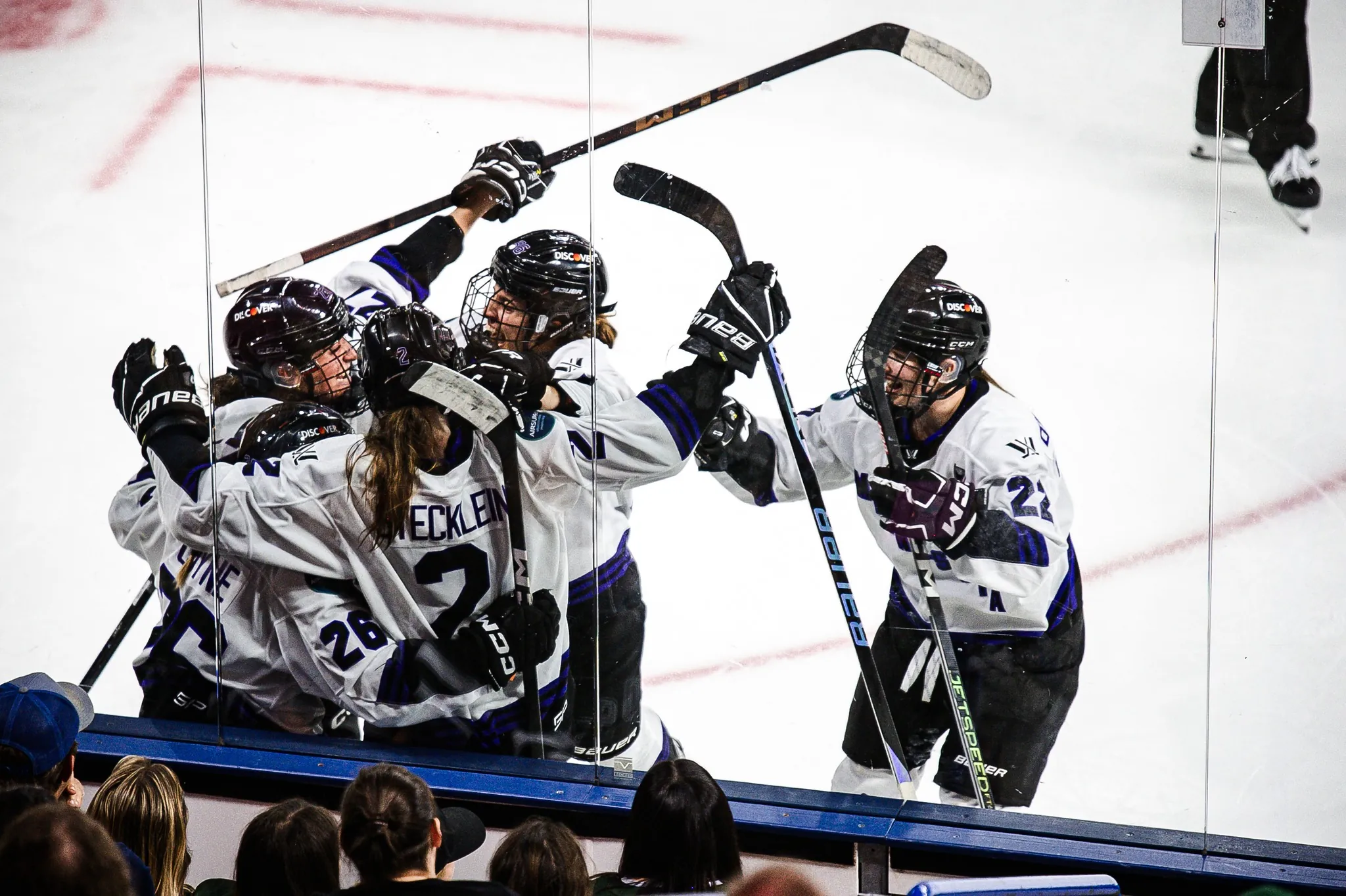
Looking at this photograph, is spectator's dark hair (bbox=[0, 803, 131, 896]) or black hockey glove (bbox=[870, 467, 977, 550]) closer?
spectator's dark hair (bbox=[0, 803, 131, 896])

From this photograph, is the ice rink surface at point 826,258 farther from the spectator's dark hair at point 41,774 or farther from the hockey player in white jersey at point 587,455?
the spectator's dark hair at point 41,774

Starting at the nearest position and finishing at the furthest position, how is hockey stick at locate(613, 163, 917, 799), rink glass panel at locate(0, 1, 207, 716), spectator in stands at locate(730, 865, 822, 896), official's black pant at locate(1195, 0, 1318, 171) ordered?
spectator in stands at locate(730, 865, 822, 896) < official's black pant at locate(1195, 0, 1318, 171) < hockey stick at locate(613, 163, 917, 799) < rink glass panel at locate(0, 1, 207, 716)

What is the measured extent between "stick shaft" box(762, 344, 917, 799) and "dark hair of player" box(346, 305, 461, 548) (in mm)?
713

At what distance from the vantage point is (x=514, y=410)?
3002 mm

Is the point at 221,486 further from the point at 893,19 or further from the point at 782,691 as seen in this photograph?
the point at 893,19

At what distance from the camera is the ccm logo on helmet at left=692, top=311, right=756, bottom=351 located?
112 inches

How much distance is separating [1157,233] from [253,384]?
194cm

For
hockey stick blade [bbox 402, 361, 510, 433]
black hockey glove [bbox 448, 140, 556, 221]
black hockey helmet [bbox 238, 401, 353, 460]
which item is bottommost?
black hockey helmet [bbox 238, 401, 353, 460]

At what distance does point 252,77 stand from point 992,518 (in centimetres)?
185

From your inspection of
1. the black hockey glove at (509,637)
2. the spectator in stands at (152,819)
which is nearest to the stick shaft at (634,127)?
the black hockey glove at (509,637)

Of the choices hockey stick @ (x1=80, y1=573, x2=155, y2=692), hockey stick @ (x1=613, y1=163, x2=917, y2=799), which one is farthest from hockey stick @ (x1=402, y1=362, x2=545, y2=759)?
hockey stick @ (x1=80, y1=573, x2=155, y2=692)

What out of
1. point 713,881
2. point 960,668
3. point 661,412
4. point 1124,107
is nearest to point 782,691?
point 960,668

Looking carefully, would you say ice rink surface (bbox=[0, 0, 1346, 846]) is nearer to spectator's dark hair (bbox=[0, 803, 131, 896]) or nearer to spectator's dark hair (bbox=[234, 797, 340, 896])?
spectator's dark hair (bbox=[234, 797, 340, 896])

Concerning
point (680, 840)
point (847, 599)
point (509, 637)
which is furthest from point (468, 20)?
point (680, 840)
